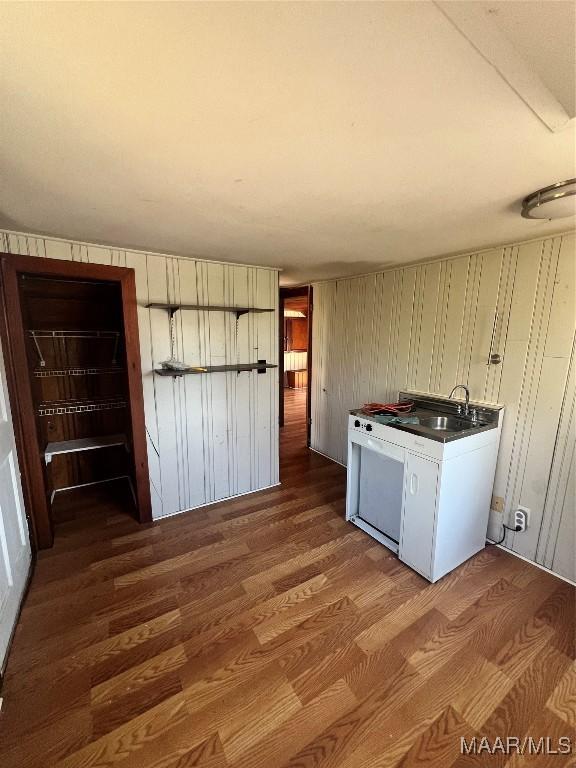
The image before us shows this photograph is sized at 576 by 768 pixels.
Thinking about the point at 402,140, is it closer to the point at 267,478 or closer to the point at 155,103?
the point at 155,103

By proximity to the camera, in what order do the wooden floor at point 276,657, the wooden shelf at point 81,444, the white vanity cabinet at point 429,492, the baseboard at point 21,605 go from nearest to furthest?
the wooden floor at point 276,657 → the baseboard at point 21,605 → the white vanity cabinet at point 429,492 → the wooden shelf at point 81,444

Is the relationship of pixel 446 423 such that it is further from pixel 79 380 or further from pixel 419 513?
pixel 79 380

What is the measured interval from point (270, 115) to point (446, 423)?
2.27 meters

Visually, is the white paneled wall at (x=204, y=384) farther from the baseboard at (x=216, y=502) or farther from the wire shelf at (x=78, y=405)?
the wire shelf at (x=78, y=405)

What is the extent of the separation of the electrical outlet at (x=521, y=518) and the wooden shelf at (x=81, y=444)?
10.3 ft

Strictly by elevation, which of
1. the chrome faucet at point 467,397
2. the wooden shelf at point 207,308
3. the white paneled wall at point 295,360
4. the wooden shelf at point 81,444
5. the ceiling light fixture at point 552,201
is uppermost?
the ceiling light fixture at point 552,201

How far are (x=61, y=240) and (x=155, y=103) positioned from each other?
1738 mm

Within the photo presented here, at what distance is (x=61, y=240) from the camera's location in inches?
82.4

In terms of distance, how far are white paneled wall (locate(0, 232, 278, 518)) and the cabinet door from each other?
1420 mm

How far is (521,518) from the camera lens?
219 centimetres

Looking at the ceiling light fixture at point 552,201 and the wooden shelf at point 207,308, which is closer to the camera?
the ceiling light fixture at point 552,201

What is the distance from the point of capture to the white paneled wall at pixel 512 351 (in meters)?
1.96

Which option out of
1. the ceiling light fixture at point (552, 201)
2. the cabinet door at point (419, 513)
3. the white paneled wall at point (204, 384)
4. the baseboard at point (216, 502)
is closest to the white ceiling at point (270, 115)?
the ceiling light fixture at point (552, 201)

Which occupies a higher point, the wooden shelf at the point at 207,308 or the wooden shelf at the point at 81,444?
the wooden shelf at the point at 207,308
